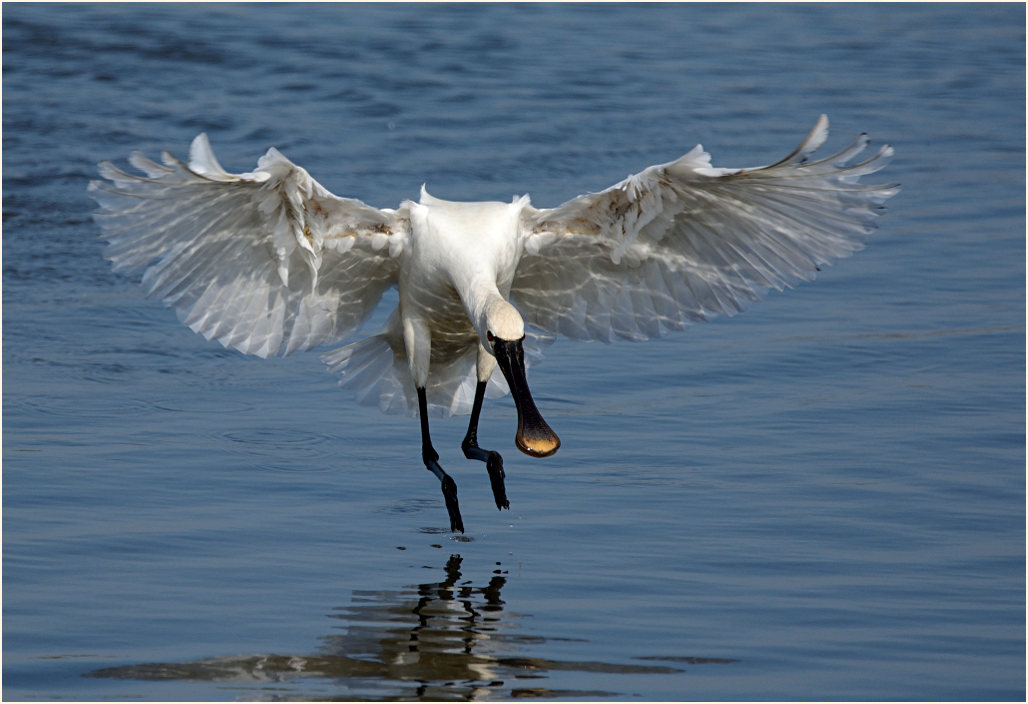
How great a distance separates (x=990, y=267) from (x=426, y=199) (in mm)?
5764

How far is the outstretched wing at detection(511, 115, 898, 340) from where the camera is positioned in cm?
711

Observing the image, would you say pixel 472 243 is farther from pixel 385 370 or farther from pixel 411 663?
pixel 411 663

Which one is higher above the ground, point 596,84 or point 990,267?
point 596,84

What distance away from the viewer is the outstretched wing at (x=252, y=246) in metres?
6.79

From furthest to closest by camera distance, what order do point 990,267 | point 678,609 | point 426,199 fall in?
1. point 990,267
2. point 426,199
3. point 678,609

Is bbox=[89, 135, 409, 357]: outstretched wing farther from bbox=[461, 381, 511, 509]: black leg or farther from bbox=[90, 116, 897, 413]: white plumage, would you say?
bbox=[461, 381, 511, 509]: black leg

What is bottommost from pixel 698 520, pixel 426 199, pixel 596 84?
pixel 698 520

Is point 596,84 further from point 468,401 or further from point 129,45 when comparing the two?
point 468,401

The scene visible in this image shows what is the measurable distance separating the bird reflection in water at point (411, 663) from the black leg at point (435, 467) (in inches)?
37.9

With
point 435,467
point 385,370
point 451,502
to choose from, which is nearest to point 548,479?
point 435,467

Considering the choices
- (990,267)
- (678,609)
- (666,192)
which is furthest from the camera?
(990,267)

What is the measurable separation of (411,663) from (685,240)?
9.04 ft

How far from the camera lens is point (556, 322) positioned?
341 inches

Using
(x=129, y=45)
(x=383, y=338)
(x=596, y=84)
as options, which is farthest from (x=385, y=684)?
(x=129, y=45)
